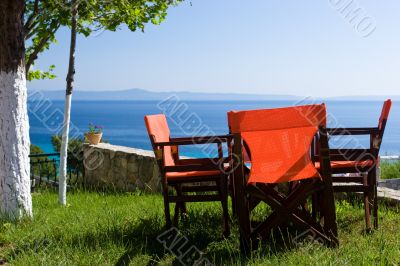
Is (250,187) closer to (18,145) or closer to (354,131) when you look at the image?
(354,131)

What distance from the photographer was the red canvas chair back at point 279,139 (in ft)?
12.8

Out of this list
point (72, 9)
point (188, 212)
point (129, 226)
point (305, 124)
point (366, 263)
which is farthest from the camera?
point (72, 9)

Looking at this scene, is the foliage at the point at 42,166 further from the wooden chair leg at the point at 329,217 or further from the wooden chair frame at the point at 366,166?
the wooden chair leg at the point at 329,217

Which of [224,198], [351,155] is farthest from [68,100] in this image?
[351,155]

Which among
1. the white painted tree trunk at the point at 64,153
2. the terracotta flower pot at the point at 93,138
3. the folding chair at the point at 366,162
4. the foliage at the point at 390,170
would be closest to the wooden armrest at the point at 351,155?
the folding chair at the point at 366,162

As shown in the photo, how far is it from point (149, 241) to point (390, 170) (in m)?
7.39

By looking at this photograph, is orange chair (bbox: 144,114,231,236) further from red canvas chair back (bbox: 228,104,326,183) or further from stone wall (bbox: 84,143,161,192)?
stone wall (bbox: 84,143,161,192)

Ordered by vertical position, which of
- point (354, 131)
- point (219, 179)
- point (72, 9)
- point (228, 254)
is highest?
point (72, 9)

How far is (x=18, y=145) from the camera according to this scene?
5.46 metres

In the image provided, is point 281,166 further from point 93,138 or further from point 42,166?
point 42,166

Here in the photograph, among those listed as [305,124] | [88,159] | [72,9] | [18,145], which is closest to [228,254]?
[305,124]

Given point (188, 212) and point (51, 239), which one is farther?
point (188, 212)

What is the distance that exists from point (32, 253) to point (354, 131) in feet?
8.86

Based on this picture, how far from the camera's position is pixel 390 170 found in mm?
10602
